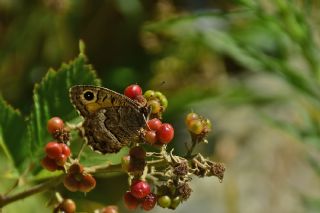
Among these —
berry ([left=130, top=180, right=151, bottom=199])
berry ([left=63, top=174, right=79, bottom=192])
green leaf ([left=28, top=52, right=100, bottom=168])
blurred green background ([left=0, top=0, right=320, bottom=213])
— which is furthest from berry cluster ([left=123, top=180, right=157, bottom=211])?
blurred green background ([left=0, top=0, right=320, bottom=213])

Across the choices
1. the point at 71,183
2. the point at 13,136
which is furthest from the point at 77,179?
the point at 13,136

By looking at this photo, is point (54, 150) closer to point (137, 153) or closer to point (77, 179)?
point (77, 179)

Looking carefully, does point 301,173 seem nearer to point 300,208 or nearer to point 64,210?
point 300,208

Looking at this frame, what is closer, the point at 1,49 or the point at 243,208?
the point at 1,49

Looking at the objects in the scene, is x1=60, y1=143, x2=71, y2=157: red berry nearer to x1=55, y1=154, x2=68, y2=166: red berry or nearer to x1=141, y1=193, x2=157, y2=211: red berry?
x1=55, y1=154, x2=68, y2=166: red berry

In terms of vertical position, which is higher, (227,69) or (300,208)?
(227,69)

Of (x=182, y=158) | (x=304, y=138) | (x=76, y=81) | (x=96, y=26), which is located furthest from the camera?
(x=96, y=26)

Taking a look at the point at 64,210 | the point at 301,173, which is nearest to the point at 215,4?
the point at 301,173
